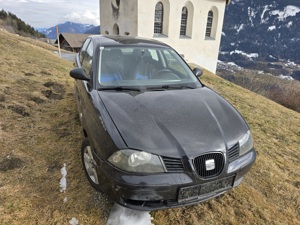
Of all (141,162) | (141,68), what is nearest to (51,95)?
(141,68)

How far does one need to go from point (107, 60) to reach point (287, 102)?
65.4 ft

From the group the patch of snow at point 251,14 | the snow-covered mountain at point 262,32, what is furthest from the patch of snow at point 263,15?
the patch of snow at point 251,14

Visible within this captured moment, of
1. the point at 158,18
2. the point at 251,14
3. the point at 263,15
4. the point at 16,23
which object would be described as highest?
the point at 251,14

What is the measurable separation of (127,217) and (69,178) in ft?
3.16

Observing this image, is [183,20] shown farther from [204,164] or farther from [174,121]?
[204,164]

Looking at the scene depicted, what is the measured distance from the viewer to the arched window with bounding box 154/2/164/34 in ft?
61.4

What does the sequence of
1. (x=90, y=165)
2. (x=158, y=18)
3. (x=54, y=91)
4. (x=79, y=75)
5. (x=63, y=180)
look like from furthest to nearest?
(x=158, y=18)
(x=54, y=91)
(x=79, y=75)
(x=63, y=180)
(x=90, y=165)

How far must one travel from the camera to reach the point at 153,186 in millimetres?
1630

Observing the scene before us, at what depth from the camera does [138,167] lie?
167 cm

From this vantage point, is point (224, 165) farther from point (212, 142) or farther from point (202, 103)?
point (202, 103)

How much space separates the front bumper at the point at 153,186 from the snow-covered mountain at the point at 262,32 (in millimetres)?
134864

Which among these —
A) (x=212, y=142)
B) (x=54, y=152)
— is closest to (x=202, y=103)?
(x=212, y=142)

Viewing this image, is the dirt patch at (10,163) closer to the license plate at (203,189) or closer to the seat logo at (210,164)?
the license plate at (203,189)

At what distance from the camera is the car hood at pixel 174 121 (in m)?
1.72
